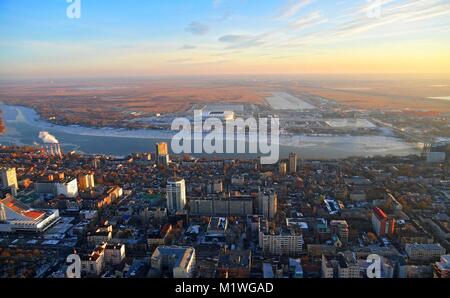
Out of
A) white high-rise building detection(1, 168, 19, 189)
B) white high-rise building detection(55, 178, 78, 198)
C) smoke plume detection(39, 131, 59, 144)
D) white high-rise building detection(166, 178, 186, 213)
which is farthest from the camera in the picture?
smoke plume detection(39, 131, 59, 144)

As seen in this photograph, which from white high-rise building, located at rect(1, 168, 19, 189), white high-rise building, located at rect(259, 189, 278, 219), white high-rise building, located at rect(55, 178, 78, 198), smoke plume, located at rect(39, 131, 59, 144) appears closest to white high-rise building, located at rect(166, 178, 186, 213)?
white high-rise building, located at rect(259, 189, 278, 219)

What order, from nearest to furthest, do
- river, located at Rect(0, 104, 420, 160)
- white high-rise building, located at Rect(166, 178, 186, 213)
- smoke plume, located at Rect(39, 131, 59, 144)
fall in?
white high-rise building, located at Rect(166, 178, 186, 213) < river, located at Rect(0, 104, 420, 160) < smoke plume, located at Rect(39, 131, 59, 144)

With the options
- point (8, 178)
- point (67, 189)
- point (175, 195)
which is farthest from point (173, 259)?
point (8, 178)

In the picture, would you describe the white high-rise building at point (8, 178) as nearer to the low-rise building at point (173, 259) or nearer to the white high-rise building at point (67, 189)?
the white high-rise building at point (67, 189)

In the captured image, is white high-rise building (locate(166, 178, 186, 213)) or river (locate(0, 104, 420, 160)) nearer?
white high-rise building (locate(166, 178, 186, 213))

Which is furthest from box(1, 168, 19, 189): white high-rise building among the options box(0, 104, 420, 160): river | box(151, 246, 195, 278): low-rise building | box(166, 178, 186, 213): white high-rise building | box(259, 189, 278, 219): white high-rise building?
box(259, 189, 278, 219): white high-rise building

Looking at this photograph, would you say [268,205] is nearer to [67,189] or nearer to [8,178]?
[67,189]

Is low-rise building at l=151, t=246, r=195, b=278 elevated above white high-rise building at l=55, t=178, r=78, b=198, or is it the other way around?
low-rise building at l=151, t=246, r=195, b=278

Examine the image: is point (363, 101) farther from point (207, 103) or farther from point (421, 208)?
point (421, 208)

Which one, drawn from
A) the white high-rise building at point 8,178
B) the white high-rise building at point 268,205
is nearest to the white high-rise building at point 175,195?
the white high-rise building at point 268,205

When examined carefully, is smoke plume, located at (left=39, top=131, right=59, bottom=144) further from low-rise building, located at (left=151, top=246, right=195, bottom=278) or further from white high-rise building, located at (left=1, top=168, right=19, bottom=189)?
low-rise building, located at (left=151, top=246, right=195, bottom=278)
